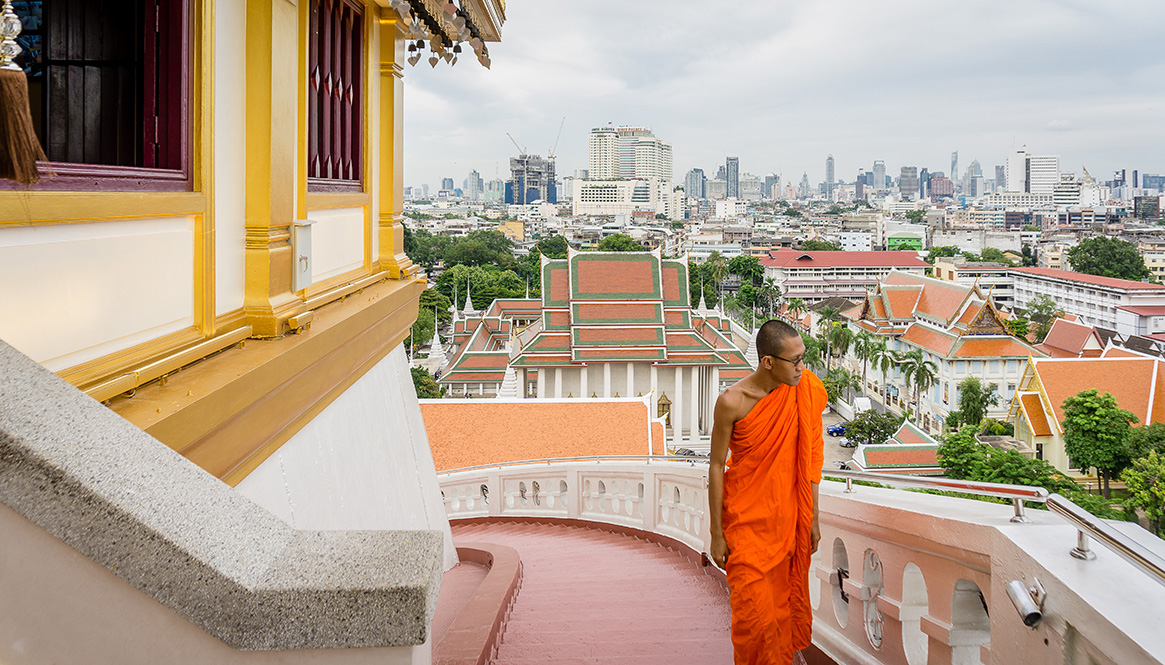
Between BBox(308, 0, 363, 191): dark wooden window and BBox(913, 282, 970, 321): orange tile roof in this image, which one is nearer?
BBox(308, 0, 363, 191): dark wooden window

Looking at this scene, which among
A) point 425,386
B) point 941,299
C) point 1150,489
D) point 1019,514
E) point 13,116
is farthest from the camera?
point 941,299

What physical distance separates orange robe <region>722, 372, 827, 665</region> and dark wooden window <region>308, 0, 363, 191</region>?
2441 millimetres

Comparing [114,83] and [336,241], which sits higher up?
Answer: [114,83]

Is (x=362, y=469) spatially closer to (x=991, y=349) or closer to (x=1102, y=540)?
(x=1102, y=540)

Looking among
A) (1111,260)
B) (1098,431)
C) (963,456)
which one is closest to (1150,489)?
(963,456)

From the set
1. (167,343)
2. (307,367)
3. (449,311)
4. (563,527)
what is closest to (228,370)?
(167,343)

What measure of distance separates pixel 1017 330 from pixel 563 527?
4183 cm

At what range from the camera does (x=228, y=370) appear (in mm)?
2553

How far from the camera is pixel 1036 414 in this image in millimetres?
24969

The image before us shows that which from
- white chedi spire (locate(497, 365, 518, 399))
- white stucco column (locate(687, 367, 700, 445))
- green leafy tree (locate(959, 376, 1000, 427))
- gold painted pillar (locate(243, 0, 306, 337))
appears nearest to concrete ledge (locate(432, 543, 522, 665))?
gold painted pillar (locate(243, 0, 306, 337))

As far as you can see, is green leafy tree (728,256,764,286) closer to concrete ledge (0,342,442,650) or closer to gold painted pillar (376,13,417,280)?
gold painted pillar (376,13,417,280)

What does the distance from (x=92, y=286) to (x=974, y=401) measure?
109ft

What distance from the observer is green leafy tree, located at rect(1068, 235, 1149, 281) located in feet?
238

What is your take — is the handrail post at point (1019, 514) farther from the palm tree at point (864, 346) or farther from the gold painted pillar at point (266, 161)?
the palm tree at point (864, 346)
